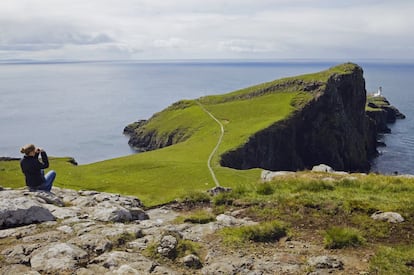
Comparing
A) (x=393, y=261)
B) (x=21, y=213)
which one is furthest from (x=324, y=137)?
(x=21, y=213)

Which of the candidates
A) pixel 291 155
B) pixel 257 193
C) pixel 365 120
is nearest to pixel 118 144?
pixel 291 155

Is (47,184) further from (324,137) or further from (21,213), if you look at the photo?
(324,137)

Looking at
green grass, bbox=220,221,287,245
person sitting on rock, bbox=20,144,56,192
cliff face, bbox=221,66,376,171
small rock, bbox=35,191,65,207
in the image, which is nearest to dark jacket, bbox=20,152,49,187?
person sitting on rock, bbox=20,144,56,192

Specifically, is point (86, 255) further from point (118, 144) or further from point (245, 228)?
point (118, 144)

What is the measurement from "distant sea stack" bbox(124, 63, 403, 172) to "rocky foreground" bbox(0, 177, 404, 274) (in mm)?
57961

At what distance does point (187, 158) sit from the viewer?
72250 mm

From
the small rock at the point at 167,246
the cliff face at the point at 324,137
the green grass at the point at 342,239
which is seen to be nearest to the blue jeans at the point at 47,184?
the small rock at the point at 167,246

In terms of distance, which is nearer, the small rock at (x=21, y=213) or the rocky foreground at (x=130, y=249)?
the rocky foreground at (x=130, y=249)

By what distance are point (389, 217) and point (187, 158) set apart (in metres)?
57.4

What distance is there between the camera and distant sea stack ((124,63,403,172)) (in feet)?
307

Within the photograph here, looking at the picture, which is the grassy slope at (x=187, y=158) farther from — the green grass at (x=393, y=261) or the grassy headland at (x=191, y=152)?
the green grass at (x=393, y=261)

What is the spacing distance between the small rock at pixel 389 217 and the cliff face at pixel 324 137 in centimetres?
6997

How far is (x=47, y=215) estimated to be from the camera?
53.5 feet

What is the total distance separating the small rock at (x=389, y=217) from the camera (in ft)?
A: 51.0
